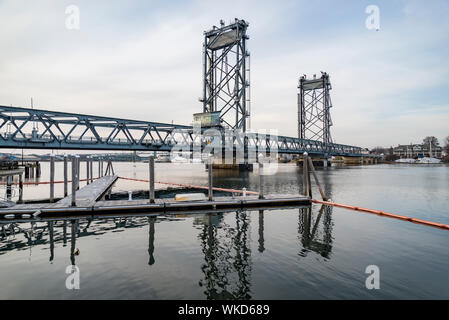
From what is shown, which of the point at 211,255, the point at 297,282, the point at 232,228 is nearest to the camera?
the point at 297,282

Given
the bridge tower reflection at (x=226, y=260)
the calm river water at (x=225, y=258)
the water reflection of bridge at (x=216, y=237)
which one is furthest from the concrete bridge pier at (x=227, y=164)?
the bridge tower reflection at (x=226, y=260)

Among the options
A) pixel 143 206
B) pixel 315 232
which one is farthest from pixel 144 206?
pixel 315 232

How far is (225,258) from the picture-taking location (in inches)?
377

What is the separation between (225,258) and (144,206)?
9318 millimetres

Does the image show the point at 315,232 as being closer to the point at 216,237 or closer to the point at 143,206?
the point at 216,237

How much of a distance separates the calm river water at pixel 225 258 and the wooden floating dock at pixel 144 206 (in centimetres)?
112

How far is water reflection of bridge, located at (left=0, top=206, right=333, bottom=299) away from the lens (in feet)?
26.0

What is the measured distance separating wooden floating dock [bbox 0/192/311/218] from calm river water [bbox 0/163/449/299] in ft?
3.68

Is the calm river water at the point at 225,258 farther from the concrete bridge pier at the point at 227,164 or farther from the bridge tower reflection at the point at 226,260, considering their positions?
the concrete bridge pier at the point at 227,164

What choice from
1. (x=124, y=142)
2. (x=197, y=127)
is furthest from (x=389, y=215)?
(x=197, y=127)

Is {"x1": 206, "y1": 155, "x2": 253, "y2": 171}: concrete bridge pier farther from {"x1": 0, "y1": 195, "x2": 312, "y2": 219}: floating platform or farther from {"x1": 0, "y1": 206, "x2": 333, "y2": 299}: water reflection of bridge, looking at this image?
{"x1": 0, "y1": 206, "x2": 333, "y2": 299}: water reflection of bridge
